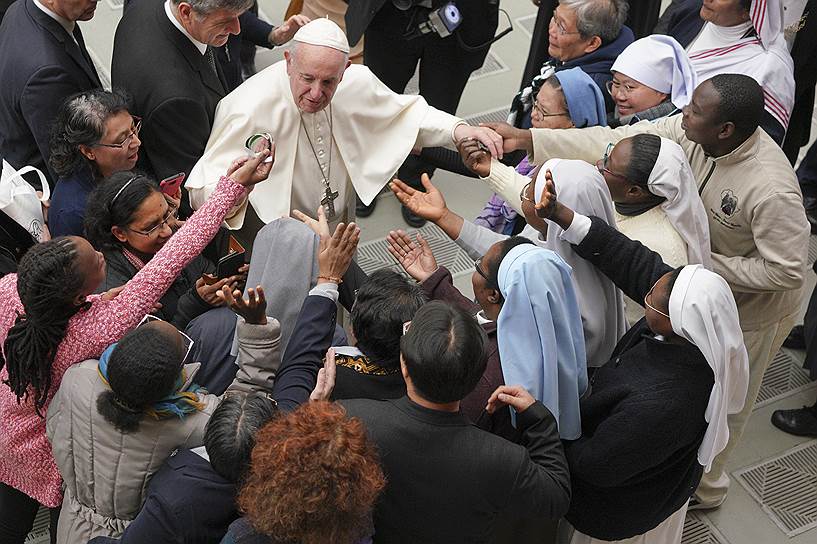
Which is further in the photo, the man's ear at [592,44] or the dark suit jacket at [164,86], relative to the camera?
the man's ear at [592,44]

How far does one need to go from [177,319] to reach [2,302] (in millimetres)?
518

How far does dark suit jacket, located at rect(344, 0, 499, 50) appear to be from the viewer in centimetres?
429

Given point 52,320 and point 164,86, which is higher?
point 164,86

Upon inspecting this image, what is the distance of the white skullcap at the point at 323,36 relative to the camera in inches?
122

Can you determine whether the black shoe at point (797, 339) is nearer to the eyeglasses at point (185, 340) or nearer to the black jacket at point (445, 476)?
the black jacket at point (445, 476)

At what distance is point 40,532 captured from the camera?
3.39m

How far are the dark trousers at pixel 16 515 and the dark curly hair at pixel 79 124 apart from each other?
1080 millimetres

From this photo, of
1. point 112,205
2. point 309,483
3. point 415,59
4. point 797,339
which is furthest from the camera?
point 415,59

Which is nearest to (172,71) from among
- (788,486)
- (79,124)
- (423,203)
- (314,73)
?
(79,124)

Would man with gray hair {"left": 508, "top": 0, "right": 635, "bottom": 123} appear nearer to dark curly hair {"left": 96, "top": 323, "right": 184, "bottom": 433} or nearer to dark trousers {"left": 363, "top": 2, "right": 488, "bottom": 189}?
dark trousers {"left": 363, "top": 2, "right": 488, "bottom": 189}

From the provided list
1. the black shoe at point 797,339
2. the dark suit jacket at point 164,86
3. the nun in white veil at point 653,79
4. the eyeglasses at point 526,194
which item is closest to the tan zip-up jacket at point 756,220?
the nun in white veil at point 653,79

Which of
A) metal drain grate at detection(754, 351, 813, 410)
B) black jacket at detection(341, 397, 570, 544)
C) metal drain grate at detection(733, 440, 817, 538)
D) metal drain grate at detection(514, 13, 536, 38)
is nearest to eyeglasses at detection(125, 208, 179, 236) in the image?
black jacket at detection(341, 397, 570, 544)

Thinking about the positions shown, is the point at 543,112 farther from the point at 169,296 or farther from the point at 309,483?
the point at 309,483

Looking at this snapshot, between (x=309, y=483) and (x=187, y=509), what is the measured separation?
0.40 metres
